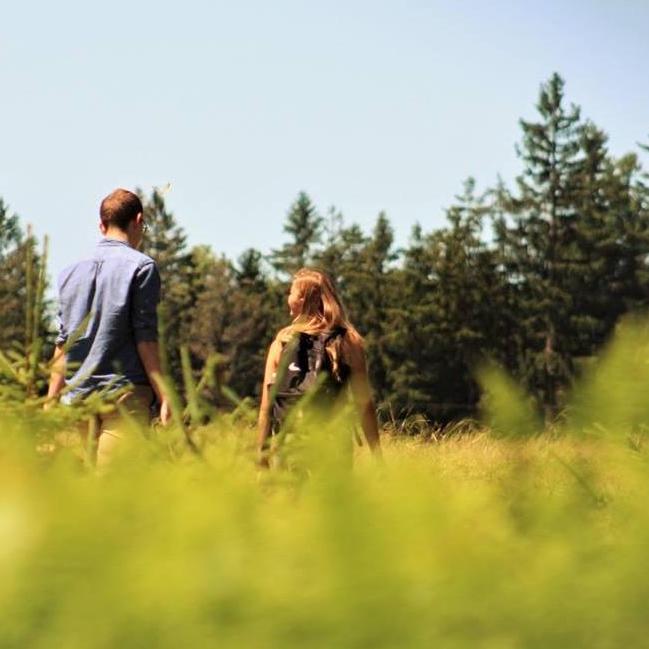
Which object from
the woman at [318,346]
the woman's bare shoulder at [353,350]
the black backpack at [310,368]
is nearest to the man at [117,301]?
the woman at [318,346]

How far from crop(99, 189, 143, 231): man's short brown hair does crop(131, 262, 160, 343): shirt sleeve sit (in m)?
0.26

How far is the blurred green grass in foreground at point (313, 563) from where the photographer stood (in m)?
0.79

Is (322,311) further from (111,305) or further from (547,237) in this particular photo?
(547,237)

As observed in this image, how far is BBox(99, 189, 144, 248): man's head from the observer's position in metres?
5.07

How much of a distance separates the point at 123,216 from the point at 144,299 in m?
0.42

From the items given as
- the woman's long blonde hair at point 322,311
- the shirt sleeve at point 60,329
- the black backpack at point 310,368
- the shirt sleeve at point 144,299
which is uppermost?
the shirt sleeve at point 144,299

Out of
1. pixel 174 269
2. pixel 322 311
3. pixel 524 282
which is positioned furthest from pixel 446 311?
pixel 322 311

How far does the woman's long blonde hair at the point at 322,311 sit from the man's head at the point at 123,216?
1.53 metres

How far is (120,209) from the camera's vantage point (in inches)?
200

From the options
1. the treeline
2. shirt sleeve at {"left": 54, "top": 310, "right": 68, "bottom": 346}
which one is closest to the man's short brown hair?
shirt sleeve at {"left": 54, "top": 310, "right": 68, "bottom": 346}

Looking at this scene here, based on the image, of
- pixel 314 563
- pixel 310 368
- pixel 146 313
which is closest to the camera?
pixel 314 563

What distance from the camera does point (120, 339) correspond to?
477 cm

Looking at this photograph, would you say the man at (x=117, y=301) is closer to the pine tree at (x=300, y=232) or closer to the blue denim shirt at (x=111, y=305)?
the blue denim shirt at (x=111, y=305)

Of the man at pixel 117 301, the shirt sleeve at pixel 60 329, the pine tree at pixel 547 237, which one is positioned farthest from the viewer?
the pine tree at pixel 547 237
